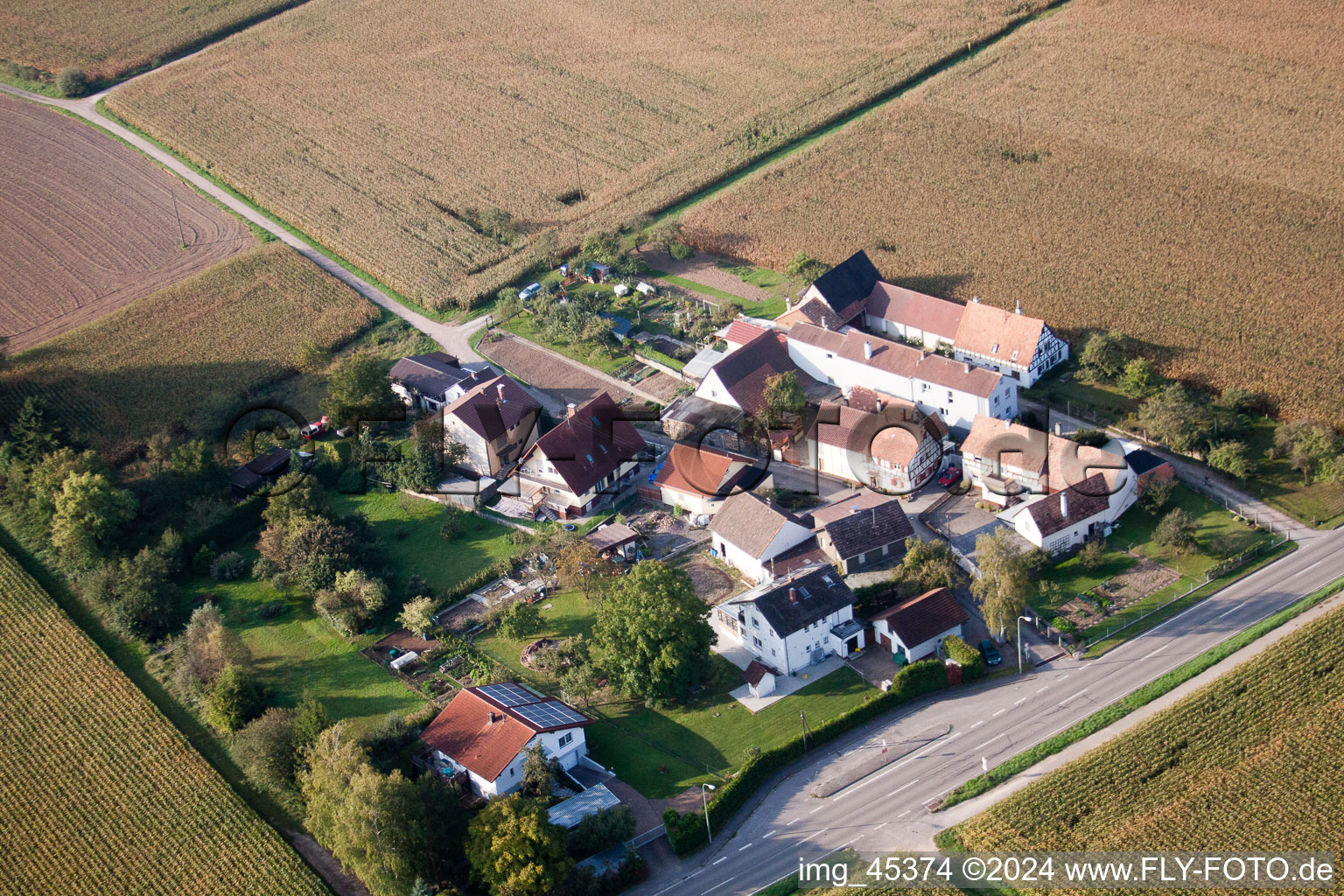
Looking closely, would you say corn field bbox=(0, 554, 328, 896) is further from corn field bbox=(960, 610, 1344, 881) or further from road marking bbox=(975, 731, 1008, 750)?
corn field bbox=(960, 610, 1344, 881)

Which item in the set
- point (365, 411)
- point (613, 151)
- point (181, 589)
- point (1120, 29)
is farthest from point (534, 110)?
point (181, 589)

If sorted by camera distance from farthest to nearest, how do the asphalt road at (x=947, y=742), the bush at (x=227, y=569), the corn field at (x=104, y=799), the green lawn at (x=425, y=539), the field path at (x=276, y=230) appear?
1. the field path at (x=276, y=230)
2. the bush at (x=227, y=569)
3. the green lawn at (x=425, y=539)
4. the corn field at (x=104, y=799)
5. the asphalt road at (x=947, y=742)

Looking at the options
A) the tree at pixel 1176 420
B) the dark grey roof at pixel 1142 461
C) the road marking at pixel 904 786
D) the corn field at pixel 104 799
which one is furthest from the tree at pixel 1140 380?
the corn field at pixel 104 799

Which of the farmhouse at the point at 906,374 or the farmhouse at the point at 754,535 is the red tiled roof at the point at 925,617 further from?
the farmhouse at the point at 906,374

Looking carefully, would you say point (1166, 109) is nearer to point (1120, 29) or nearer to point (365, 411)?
point (1120, 29)

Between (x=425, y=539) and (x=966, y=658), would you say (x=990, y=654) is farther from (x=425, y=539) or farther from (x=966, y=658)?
(x=425, y=539)

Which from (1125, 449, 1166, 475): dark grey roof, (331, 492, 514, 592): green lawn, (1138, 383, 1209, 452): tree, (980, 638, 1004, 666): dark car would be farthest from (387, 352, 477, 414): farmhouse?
(1138, 383, 1209, 452): tree

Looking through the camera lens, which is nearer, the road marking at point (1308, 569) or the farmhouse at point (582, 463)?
the road marking at point (1308, 569)
